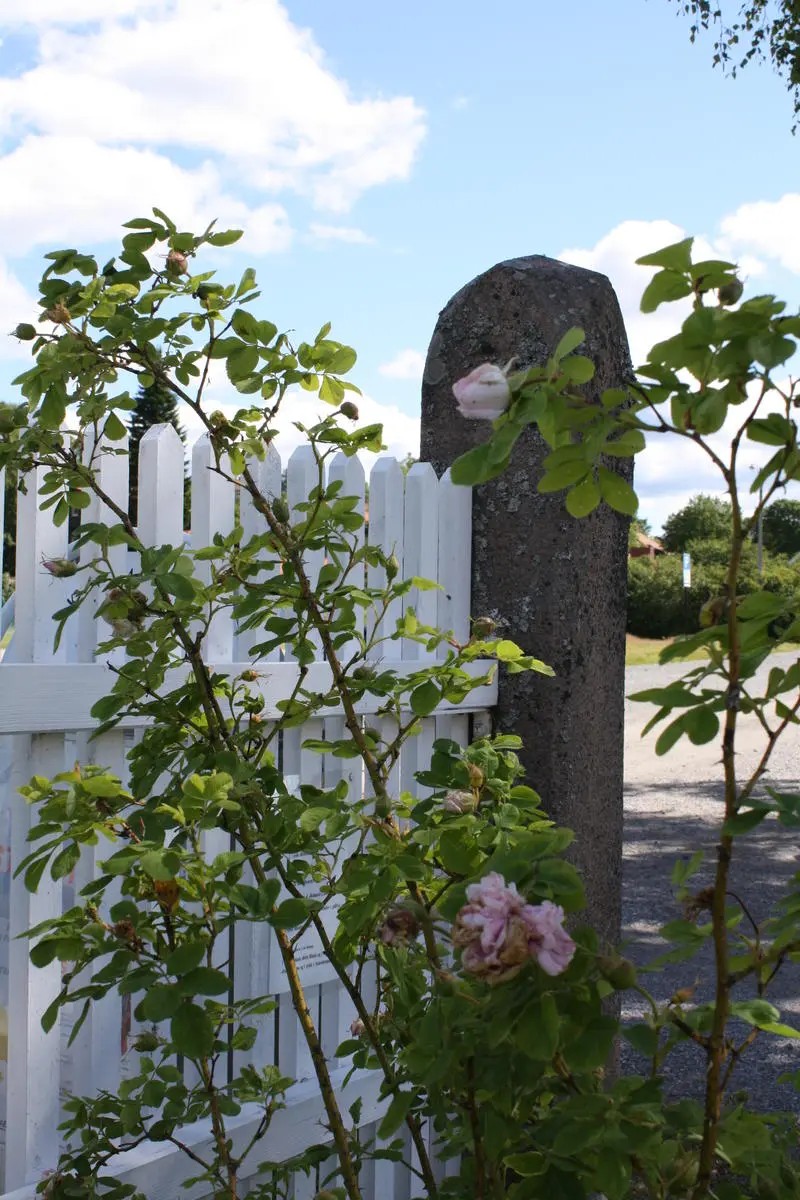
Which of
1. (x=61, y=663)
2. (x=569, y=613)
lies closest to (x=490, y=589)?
(x=569, y=613)

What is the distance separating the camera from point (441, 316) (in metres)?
3.21

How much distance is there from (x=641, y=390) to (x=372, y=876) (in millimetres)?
716

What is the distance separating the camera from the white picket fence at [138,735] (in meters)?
2.23

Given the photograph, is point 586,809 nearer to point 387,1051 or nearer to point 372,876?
point 387,1051

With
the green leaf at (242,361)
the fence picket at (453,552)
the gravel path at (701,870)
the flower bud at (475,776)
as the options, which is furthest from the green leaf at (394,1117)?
the fence picket at (453,552)

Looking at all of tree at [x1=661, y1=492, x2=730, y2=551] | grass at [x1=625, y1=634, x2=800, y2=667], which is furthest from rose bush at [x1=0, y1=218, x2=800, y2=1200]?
tree at [x1=661, y1=492, x2=730, y2=551]

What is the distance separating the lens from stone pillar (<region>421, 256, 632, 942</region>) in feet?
9.88

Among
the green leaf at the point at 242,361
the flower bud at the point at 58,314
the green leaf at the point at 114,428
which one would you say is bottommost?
the green leaf at the point at 114,428

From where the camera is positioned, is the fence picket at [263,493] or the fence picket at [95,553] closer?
the fence picket at [95,553]

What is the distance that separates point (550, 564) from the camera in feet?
9.84

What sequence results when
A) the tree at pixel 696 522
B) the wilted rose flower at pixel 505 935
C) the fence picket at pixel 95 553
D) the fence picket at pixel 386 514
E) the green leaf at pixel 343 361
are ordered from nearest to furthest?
the wilted rose flower at pixel 505 935 → the green leaf at pixel 343 361 → the fence picket at pixel 95 553 → the fence picket at pixel 386 514 → the tree at pixel 696 522

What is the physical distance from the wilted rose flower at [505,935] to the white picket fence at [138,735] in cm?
110

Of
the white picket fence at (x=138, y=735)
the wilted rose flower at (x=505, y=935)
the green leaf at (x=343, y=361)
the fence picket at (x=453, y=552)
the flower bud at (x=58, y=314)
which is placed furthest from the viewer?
the fence picket at (x=453, y=552)

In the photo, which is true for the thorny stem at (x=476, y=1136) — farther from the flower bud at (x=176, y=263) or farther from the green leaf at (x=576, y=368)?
the flower bud at (x=176, y=263)
